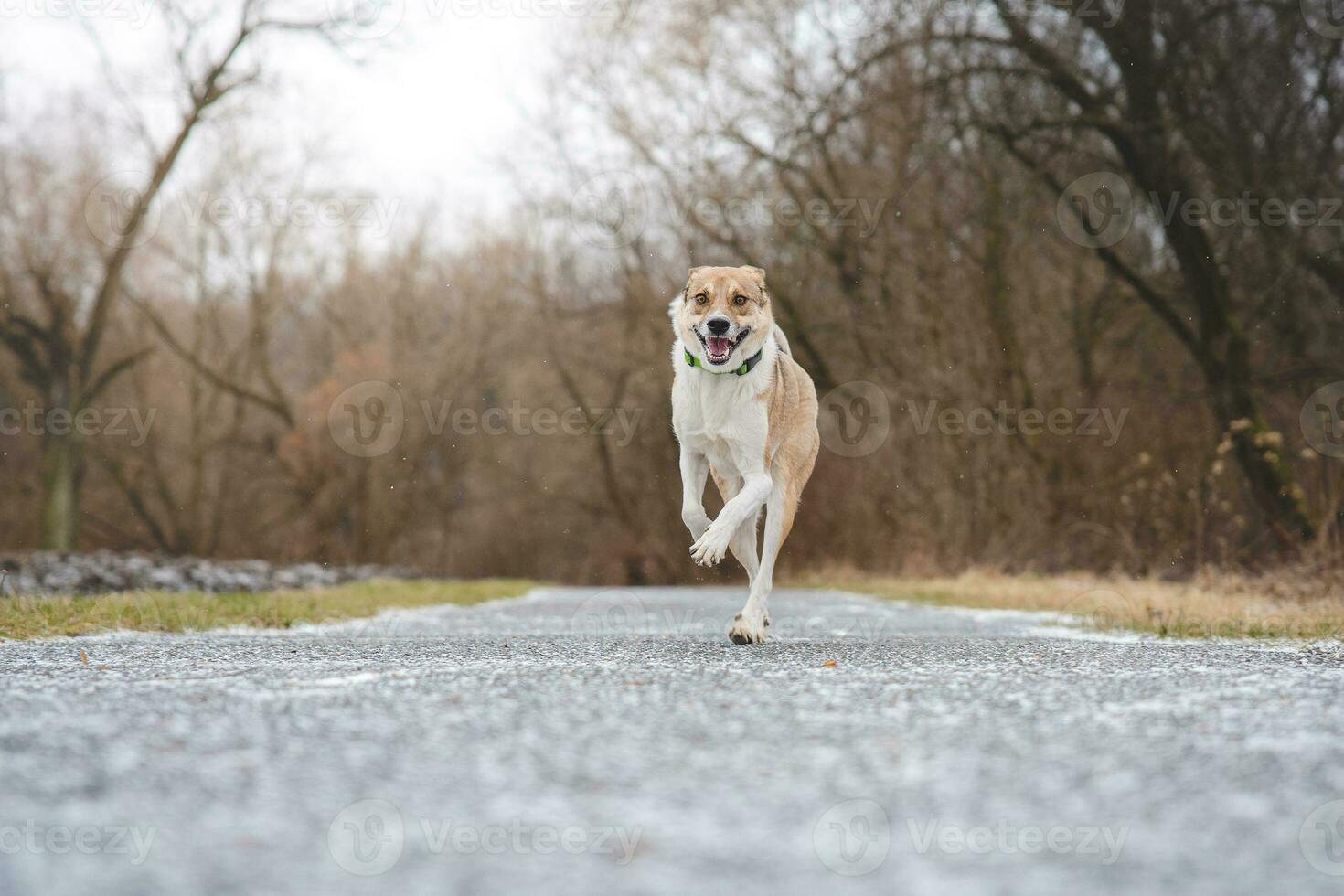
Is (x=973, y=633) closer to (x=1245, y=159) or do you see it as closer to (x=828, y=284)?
(x=1245, y=159)

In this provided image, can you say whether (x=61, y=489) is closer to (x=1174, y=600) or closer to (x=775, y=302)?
(x=775, y=302)

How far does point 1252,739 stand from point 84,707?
308cm

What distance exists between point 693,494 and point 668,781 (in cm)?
385

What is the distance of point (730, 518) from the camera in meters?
5.81

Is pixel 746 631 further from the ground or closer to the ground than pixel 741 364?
closer to the ground

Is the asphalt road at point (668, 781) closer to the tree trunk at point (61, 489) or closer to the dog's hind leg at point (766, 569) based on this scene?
the dog's hind leg at point (766, 569)

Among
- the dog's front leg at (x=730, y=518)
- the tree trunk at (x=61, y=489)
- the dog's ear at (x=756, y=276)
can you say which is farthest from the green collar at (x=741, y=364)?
the tree trunk at (x=61, y=489)

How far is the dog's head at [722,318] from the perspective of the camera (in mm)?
6102

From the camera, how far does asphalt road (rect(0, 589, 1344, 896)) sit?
2055 millimetres

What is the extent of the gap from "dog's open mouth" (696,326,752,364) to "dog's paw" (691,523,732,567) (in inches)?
35.7

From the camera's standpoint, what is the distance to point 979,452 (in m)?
18.3

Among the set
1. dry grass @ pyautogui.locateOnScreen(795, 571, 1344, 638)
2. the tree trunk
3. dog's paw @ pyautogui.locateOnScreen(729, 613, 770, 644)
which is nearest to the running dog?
dog's paw @ pyautogui.locateOnScreen(729, 613, 770, 644)

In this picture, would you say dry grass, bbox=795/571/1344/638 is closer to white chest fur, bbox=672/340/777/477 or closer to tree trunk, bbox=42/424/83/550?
white chest fur, bbox=672/340/777/477

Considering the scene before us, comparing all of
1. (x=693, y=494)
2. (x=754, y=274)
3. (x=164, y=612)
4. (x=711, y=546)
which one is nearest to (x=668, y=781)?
(x=711, y=546)
